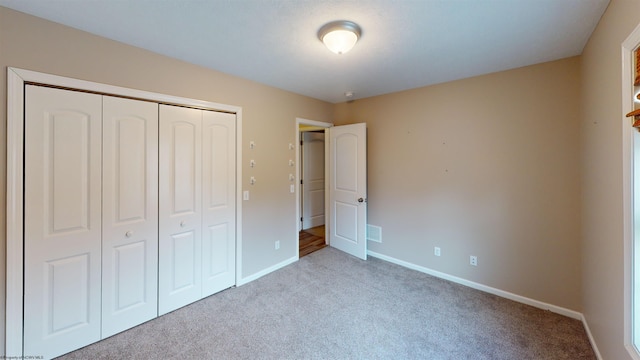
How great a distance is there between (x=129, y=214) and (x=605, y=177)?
3624 millimetres

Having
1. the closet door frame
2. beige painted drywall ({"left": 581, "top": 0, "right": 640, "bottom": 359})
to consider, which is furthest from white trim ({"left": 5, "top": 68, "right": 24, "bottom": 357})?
beige painted drywall ({"left": 581, "top": 0, "right": 640, "bottom": 359})

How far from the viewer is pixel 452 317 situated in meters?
2.32

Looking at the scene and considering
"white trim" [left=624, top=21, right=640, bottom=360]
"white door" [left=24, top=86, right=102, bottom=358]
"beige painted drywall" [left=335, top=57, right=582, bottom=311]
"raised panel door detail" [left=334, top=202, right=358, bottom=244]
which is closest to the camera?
"white trim" [left=624, top=21, right=640, bottom=360]

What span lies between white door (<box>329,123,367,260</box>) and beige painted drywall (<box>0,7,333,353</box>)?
568 mm

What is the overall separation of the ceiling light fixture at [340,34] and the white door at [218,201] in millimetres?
1479

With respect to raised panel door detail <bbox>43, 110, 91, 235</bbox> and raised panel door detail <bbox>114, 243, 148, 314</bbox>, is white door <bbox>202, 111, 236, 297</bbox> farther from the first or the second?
raised panel door detail <bbox>43, 110, 91, 235</bbox>

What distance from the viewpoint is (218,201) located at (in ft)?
8.99

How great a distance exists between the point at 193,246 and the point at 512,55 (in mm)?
3582

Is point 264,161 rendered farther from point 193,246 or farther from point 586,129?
point 586,129

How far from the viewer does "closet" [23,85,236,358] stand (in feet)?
5.74

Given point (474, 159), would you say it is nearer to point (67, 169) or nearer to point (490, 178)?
point (490, 178)

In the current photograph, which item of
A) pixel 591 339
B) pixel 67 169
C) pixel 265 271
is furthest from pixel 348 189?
pixel 67 169

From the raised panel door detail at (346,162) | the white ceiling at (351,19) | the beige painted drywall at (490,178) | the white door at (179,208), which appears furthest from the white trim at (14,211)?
the beige painted drywall at (490,178)

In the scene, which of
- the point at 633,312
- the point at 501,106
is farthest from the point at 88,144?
the point at 501,106
